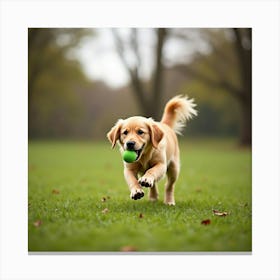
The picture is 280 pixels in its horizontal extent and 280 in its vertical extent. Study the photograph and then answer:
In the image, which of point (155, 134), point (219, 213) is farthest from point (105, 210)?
point (219, 213)

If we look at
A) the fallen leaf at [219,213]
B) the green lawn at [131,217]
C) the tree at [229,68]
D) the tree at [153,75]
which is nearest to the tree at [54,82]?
the tree at [153,75]

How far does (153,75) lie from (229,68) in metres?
2.80

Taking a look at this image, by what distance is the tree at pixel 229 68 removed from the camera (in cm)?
918

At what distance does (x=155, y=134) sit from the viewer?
3523 mm

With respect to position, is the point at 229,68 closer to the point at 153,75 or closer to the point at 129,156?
the point at 153,75

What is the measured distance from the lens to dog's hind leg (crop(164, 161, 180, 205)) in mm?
3998

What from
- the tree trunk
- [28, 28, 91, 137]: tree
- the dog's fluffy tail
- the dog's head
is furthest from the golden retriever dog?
[28, 28, 91, 137]: tree

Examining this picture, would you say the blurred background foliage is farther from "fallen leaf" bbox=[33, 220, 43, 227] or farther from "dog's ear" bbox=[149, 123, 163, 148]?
"fallen leaf" bbox=[33, 220, 43, 227]

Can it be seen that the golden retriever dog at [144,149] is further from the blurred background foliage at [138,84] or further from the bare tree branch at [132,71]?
the bare tree branch at [132,71]

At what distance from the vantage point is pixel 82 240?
2.89m
